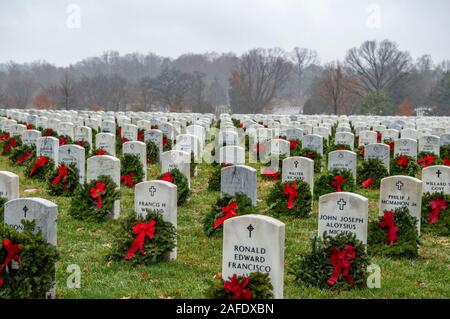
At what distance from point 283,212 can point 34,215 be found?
18.3ft

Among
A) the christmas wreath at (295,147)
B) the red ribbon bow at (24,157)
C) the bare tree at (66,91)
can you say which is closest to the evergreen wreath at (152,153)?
the red ribbon bow at (24,157)

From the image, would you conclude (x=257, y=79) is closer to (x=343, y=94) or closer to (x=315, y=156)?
(x=343, y=94)

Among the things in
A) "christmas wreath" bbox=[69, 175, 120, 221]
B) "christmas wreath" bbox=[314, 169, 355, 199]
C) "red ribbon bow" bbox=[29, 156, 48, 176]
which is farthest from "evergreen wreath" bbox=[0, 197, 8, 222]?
"christmas wreath" bbox=[314, 169, 355, 199]

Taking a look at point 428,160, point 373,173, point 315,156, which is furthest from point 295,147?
point 428,160

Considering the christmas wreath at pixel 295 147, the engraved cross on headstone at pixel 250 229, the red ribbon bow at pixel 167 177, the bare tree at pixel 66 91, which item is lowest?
the red ribbon bow at pixel 167 177

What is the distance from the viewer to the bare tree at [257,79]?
68500 mm

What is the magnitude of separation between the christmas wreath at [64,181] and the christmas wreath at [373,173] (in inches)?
259

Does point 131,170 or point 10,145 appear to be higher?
point 10,145

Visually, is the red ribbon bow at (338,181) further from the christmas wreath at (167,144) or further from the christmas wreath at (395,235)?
the christmas wreath at (167,144)

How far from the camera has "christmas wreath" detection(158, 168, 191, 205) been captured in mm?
11922

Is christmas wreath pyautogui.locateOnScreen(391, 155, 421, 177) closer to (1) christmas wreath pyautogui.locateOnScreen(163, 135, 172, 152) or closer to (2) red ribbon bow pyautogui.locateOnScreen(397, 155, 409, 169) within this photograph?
(2) red ribbon bow pyautogui.locateOnScreen(397, 155, 409, 169)

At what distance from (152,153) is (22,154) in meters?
3.62

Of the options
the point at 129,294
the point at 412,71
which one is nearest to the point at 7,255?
the point at 129,294

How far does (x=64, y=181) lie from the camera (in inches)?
496
